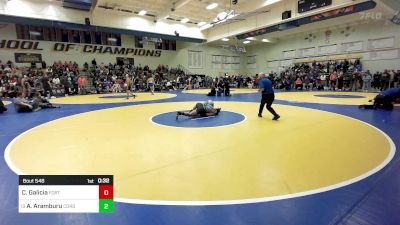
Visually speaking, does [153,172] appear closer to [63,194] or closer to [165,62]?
[63,194]

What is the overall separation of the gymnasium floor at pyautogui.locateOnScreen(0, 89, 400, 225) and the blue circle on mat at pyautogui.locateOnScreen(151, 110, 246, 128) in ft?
0.35

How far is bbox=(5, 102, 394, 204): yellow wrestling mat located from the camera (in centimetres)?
281

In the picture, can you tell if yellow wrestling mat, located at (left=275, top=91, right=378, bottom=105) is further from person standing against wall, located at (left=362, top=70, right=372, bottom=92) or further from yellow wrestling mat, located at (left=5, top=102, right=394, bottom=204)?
yellow wrestling mat, located at (left=5, top=102, right=394, bottom=204)

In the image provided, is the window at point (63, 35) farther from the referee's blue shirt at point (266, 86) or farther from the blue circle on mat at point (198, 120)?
the referee's blue shirt at point (266, 86)

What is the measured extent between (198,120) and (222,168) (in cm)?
353

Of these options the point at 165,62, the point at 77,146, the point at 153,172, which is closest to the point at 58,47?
the point at 165,62

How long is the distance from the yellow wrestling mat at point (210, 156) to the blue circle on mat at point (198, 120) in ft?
1.40

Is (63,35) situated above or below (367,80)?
above

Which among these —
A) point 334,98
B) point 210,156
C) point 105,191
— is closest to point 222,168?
point 210,156

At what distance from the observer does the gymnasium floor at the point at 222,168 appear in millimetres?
2270
